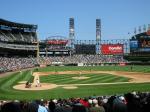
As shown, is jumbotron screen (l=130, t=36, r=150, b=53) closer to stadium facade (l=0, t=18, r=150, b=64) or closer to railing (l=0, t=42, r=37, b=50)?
stadium facade (l=0, t=18, r=150, b=64)

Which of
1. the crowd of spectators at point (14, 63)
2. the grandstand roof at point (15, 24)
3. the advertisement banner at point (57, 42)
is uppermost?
the grandstand roof at point (15, 24)

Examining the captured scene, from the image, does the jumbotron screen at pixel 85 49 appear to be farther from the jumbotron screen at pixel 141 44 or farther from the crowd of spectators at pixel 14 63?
the crowd of spectators at pixel 14 63

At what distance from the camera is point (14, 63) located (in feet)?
295

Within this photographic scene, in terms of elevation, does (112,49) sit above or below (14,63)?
above

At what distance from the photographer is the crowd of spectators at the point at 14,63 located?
78438 mm

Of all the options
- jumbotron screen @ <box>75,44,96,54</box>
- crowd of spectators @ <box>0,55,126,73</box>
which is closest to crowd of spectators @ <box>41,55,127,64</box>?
crowd of spectators @ <box>0,55,126,73</box>

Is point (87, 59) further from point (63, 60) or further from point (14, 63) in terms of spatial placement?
point (14, 63)

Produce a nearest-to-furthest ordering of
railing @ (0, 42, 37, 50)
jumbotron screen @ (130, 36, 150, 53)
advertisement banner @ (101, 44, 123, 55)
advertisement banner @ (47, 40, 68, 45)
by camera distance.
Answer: railing @ (0, 42, 37, 50), jumbotron screen @ (130, 36, 150, 53), advertisement banner @ (101, 44, 123, 55), advertisement banner @ (47, 40, 68, 45)

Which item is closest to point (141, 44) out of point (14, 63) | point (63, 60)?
point (63, 60)

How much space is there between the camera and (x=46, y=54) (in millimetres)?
124875

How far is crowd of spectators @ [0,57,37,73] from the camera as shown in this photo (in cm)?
7844

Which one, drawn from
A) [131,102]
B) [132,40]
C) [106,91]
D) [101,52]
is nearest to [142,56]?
[132,40]

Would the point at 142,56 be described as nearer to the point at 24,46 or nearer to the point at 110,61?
the point at 110,61

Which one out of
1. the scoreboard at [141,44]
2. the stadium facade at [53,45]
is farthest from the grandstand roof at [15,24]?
the scoreboard at [141,44]
